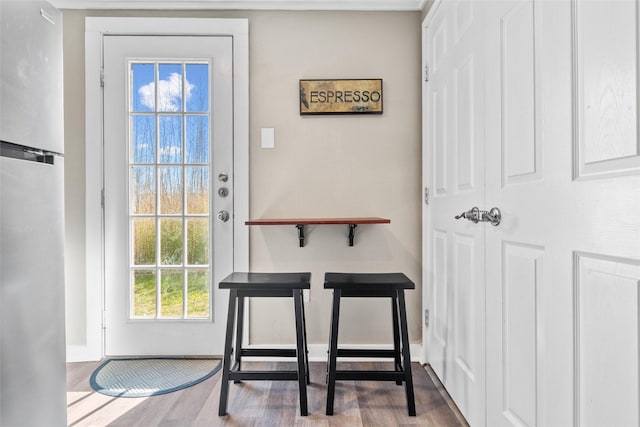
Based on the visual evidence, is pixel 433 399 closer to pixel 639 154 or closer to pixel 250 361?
pixel 250 361

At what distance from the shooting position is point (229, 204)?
244 centimetres

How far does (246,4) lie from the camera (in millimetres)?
2408

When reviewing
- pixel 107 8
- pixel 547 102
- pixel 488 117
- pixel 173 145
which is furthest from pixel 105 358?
pixel 547 102

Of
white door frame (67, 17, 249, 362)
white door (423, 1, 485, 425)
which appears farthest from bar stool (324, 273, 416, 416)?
white door frame (67, 17, 249, 362)

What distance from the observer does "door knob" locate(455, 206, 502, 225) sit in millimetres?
1397

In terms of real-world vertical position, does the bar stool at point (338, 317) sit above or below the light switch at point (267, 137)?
below

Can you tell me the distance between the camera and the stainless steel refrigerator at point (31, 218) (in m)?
1.03

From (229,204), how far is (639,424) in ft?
6.81

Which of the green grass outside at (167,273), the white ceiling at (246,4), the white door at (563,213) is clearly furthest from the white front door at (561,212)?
the green grass outside at (167,273)

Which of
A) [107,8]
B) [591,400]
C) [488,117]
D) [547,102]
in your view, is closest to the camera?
[591,400]

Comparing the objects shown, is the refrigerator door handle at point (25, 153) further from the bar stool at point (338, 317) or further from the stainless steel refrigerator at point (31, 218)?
the bar stool at point (338, 317)

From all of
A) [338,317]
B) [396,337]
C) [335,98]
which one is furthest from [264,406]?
[335,98]

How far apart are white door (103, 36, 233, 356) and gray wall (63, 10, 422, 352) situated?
0.60 ft

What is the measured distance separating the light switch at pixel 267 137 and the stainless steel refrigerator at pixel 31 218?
1262 millimetres
